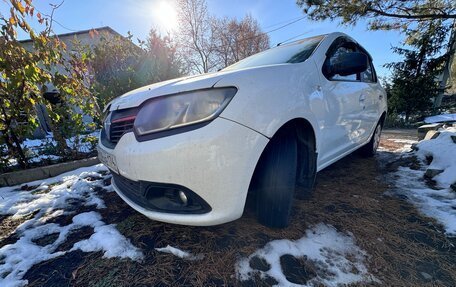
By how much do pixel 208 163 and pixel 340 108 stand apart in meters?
1.49

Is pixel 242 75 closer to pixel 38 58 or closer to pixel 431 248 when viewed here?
pixel 431 248

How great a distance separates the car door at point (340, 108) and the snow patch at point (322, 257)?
0.66 meters

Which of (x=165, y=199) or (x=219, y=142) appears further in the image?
(x=165, y=199)

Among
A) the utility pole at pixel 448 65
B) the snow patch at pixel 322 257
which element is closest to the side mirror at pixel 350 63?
the snow patch at pixel 322 257

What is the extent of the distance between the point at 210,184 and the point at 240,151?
238 millimetres

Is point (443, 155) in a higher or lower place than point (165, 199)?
lower

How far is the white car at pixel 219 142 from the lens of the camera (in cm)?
113

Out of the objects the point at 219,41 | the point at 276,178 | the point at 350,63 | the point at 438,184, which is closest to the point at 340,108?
the point at 350,63

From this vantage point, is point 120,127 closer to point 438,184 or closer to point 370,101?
point 370,101

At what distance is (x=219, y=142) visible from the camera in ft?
3.59

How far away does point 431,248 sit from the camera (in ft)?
4.61

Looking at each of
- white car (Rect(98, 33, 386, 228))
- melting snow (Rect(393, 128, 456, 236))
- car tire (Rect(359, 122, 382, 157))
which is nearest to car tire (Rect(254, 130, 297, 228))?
white car (Rect(98, 33, 386, 228))

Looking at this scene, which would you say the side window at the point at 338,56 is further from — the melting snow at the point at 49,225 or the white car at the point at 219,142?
the melting snow at the point at 49,225

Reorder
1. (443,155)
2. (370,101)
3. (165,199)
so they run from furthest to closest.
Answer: (370,101) < (443,155) < (165,199)
